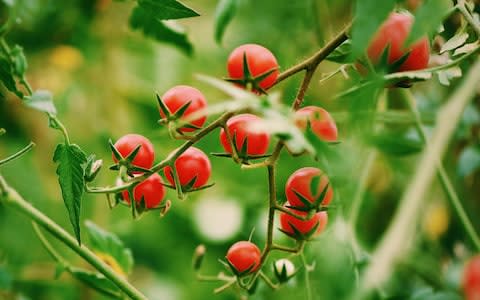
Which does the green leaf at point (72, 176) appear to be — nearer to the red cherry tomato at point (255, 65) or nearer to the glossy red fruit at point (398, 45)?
the red cherry tomato at point (255, 65)

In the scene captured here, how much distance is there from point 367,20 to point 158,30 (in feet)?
1.47

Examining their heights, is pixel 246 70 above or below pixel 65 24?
above

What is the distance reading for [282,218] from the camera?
622 mm

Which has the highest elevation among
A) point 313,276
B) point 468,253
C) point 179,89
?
point 179,89

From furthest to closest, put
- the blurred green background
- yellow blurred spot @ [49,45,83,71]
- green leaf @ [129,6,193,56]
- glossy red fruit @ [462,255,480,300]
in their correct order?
yellow blurred spot @ [49,45,83,71], the blurred green background, green leaf @ [129,6,193,56], glossy red fruit @ [462,255,480,300]

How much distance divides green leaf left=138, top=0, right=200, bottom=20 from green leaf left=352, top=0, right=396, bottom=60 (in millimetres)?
184

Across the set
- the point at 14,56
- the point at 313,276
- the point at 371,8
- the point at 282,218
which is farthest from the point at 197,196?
the point at 371,8

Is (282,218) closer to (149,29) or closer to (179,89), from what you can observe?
(179,89)

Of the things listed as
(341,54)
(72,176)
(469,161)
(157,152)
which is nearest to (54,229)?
(72,176)

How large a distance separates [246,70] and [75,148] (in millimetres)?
161

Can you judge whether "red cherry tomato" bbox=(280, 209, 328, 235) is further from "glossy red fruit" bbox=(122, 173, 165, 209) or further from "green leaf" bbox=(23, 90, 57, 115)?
"green leaf" bbox=(23, 90, 57, 115)

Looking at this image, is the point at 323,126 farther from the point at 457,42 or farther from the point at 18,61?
the point at 18,61

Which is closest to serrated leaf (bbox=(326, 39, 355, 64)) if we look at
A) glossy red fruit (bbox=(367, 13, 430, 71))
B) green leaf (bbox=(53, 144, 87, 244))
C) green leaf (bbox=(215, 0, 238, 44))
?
glossy red fruit (bbox=(367, 13, 430, 71))

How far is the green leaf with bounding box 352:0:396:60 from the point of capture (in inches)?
16.8
